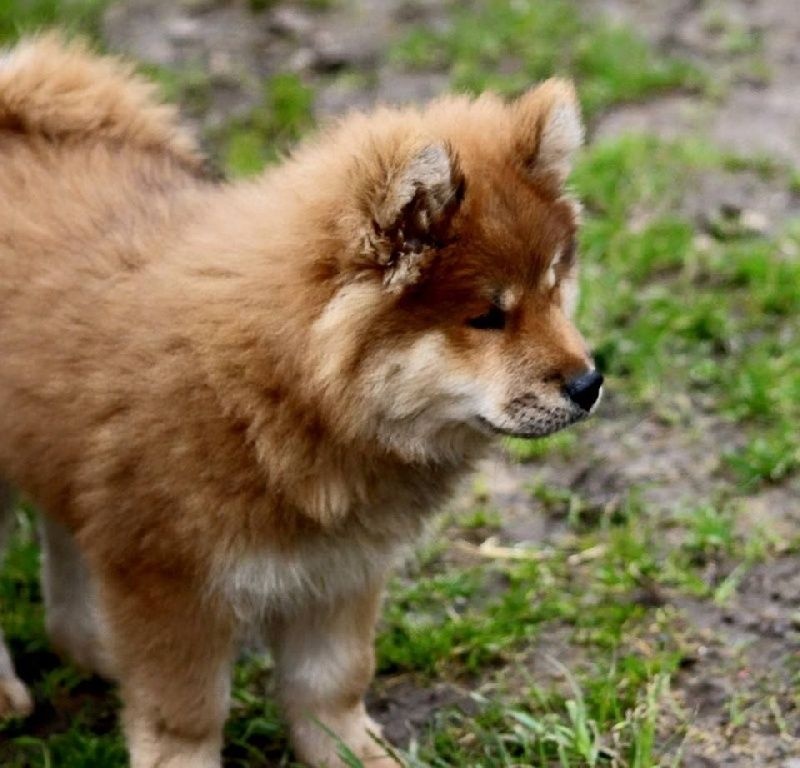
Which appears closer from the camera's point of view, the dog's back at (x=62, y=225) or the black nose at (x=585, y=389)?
the black nose at (x=585, y=389)

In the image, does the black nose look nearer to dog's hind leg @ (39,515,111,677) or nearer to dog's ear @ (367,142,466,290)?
dog's ear @ (367,142,466,290)

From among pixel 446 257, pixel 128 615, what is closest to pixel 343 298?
pixel 446 257

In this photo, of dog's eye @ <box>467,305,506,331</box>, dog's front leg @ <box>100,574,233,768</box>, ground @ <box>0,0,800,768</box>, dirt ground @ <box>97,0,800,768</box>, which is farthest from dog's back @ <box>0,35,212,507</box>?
dirt ground @ <box>97,0,800,768</box>

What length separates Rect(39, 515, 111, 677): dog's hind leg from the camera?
Answer: 445 cm

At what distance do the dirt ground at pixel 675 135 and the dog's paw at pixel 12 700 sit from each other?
3.24ft

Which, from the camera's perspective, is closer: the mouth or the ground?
the mouth

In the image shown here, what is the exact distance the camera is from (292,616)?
391cm

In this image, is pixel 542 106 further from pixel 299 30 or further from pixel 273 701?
pixel 299 30

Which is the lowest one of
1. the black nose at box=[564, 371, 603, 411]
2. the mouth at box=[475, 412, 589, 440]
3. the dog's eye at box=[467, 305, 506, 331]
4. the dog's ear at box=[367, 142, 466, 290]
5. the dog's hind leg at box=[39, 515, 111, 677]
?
the dog's hind leg at box=[39, 515, 111, 677]

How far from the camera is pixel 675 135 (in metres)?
6.92

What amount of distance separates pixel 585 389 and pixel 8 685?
195 centimetres

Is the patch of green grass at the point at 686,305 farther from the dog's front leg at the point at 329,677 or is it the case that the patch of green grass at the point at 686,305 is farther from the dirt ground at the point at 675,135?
the dog's front leg at the point at 329,677

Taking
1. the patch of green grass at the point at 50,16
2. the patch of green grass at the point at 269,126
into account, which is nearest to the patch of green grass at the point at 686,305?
the patch of green grass at the point at 269,126

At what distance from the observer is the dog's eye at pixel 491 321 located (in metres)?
3.40
